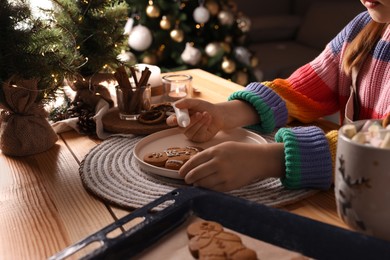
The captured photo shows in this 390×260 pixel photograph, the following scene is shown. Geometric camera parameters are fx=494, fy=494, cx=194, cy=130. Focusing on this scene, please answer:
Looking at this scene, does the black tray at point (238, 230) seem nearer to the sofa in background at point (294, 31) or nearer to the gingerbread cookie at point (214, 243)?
the gingerbread cookie at point (214, 243)

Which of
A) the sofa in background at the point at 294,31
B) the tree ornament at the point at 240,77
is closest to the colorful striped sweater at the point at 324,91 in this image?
the tree ornament at the point at 240,77

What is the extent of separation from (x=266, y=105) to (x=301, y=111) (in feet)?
0.32

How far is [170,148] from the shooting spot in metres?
0.87

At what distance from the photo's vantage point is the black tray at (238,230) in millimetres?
520

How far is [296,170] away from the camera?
29.0 inches

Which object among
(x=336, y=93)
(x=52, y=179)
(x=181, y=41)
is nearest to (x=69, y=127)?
(x=52, y=179)

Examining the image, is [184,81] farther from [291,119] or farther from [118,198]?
[118,198]

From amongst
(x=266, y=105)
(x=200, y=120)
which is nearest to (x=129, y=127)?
(x=200, y=120)

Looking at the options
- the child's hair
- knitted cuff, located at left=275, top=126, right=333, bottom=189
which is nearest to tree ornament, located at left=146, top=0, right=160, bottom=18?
the child's hair

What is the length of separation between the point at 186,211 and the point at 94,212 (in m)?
0.15

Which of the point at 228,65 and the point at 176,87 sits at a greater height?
the point at 176,87

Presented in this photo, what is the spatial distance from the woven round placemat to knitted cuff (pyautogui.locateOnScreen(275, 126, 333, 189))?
0.02m

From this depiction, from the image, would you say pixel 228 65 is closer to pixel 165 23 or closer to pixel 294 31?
pixel 165 23

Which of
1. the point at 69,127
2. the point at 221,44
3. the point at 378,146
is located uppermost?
the point at 378,146
